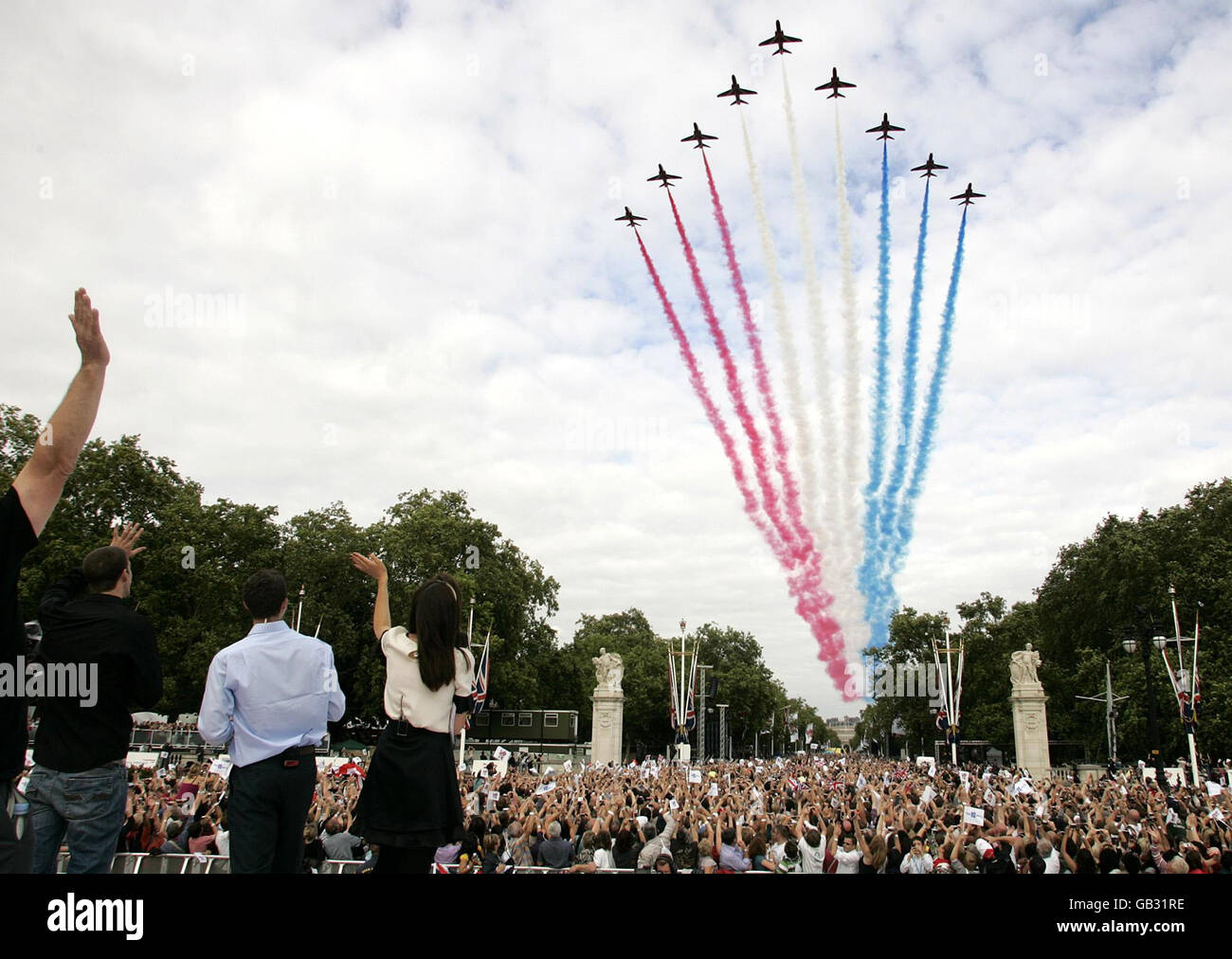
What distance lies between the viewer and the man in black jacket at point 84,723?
375cm

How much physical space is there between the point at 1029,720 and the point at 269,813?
41570 mm

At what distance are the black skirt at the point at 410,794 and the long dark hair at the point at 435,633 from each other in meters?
0.29

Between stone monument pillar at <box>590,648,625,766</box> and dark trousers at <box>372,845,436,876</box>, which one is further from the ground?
dark trousers at <box>372,845,436,876</box>

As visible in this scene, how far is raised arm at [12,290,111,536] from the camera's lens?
2848 millimetres

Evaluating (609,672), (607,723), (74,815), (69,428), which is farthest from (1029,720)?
(69,428)

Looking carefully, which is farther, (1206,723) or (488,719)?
(488,719)

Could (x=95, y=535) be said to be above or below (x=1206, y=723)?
above

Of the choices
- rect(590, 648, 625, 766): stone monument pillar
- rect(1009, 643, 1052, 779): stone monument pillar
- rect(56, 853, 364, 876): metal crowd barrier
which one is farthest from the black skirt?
rect(1009, 643, 1052, 779): stone monument pillar

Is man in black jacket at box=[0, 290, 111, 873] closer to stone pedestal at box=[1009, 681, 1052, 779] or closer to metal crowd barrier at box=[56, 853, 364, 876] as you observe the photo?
metal crowd barrier at box=[56, 853, 364, 876]

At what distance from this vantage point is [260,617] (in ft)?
13.9

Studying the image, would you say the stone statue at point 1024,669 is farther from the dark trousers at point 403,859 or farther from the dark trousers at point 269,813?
the dark trousers at point 269,813
